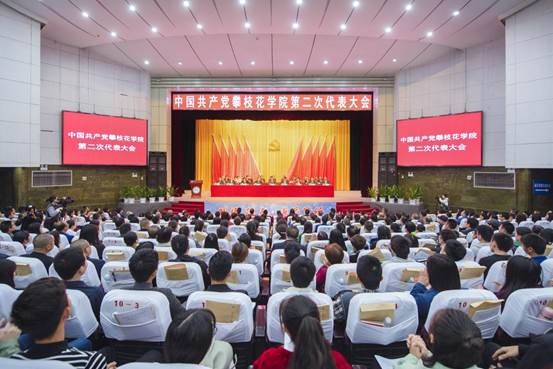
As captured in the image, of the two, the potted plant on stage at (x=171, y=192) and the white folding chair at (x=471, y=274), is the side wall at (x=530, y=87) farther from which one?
the potted plant on stage at (x=171, y=192)

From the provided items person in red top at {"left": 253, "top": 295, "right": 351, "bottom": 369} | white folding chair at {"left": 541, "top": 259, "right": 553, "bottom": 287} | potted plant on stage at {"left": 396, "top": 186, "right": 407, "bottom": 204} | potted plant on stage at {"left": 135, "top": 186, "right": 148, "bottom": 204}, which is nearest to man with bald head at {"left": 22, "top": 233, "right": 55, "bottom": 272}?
person in red top at {"left": 253, "top": 295, "right": 351, "bottom": 369}

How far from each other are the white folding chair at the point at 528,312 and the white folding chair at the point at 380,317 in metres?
0.57

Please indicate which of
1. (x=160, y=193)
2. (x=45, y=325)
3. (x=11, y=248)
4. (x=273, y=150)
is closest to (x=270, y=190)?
(x=160, y=193)

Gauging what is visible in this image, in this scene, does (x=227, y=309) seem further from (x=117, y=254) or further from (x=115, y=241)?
(x=115, y=241)

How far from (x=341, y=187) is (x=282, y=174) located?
2.74 meters

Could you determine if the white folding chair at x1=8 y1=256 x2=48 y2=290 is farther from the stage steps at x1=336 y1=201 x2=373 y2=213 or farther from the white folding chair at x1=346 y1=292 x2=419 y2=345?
the stage steps at x1=336 y1=201 x2=373 y2=213

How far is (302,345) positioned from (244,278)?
1845 mm

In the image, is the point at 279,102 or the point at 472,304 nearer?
the point at 472,304

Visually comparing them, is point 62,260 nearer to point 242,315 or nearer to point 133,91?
point 242,315

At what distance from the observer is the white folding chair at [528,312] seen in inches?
83.7

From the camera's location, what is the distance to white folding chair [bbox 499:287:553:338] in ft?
6.97

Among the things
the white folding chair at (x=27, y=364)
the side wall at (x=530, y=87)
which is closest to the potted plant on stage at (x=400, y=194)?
the side wall at (x=530, y=87)

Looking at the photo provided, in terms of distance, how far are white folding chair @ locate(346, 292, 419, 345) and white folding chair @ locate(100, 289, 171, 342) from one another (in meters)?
1.05

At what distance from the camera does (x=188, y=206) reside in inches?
523
